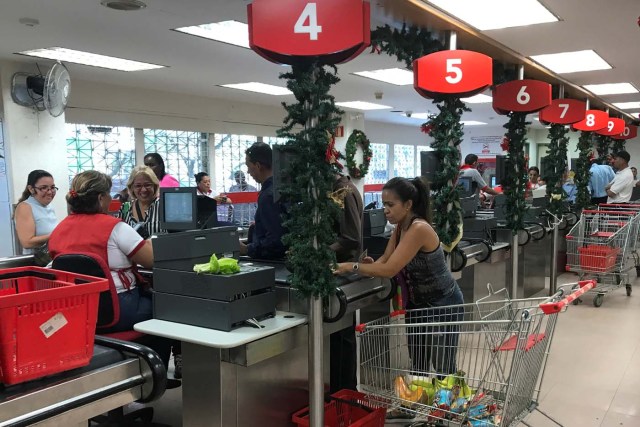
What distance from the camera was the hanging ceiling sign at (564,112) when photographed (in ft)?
22.8

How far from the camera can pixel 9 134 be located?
284 inches

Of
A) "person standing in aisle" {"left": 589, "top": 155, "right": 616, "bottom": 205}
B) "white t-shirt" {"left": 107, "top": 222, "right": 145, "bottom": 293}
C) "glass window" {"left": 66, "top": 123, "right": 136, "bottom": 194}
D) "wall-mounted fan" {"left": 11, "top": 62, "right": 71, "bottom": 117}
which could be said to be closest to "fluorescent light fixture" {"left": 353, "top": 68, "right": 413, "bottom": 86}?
"person standing in aisle" {"left": 589, "top": 155, "right": 616, "bottom": 205}

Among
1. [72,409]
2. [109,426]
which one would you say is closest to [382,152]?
[109,426]

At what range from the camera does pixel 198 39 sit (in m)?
5.87

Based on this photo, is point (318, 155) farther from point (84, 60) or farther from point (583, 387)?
point (84, 60)

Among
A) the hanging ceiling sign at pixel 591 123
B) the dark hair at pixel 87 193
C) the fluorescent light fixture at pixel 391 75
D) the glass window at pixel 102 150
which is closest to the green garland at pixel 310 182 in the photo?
the dark hair at pixel 87 193

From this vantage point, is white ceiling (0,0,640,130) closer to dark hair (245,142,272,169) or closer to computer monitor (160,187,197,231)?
dark hair (245,142,272,169)

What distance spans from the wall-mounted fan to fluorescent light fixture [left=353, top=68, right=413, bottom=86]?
397 centimetres

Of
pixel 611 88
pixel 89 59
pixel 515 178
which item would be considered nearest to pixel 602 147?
pixel 611 88

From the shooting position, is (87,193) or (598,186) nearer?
(87,193)

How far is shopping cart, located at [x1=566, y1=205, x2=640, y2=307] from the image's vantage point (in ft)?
22.0

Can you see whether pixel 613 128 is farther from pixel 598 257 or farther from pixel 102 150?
pixel 102 150

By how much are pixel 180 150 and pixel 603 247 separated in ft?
24.5

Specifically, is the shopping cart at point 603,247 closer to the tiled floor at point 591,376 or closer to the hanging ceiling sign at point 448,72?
the tiled floor at point 591,376
